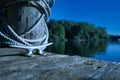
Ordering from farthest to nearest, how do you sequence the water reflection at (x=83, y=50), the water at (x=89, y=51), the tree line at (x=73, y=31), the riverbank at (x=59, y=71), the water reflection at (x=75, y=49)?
the tree line at (x=73, y=31)
the water reflection at (x=83, y=50)
the water reflection at (x=75, y=49)
the water at (x=89, y=51)
the riverbank at (x=59, y=71)

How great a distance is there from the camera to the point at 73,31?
105 meters

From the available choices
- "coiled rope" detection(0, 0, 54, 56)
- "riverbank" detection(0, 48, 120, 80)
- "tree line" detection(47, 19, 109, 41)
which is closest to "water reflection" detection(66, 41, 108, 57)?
"tree line" detection(47, 19, 109, 41)

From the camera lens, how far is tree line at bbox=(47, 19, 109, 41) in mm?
87312

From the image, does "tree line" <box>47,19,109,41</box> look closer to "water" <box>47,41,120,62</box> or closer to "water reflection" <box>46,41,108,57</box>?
"water reflection" <box>46,41,108,57</box>

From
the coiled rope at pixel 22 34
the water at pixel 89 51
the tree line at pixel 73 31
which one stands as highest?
the tree line at pixel 73 31

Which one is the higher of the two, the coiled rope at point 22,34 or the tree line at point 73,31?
the tree line at point 73,31

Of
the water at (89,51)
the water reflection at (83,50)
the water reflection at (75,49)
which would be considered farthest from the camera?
the water reflection at (83,50)

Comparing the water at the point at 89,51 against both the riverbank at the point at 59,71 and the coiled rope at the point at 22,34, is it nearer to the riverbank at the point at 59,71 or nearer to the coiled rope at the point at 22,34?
the coiled rope at the point at 22,34

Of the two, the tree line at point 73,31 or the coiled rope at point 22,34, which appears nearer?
the coiled rope at point 22,34

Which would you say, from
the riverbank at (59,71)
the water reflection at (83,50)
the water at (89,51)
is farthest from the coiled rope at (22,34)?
the water reflection at (83,50)

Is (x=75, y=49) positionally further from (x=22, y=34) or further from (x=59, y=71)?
(x=59, y=71)

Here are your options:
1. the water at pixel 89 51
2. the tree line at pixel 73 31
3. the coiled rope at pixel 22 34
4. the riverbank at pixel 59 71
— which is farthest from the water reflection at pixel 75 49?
the tree line at pixel 73 31

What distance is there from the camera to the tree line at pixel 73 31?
286 feet

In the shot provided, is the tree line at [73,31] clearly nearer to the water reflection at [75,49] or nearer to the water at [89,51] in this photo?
the water reflection at [75,49]
